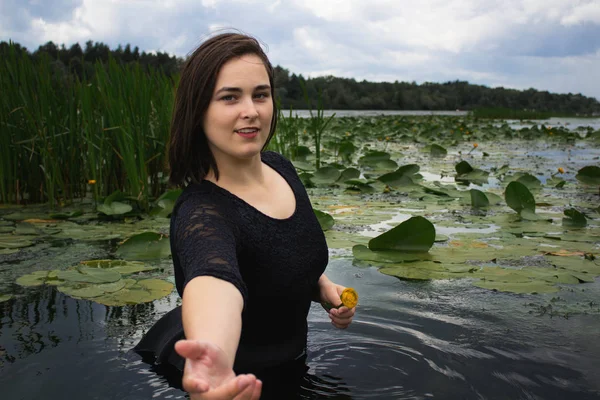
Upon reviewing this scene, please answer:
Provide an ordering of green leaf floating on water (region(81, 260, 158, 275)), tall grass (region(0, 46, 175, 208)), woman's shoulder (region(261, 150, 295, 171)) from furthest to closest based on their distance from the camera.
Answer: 1. tall grass (region(0, 46, 175, 208))
2. green leaf floating on water (region(81, 260, 158, 275))
3. woman's shoulder (region(261, 150, 295, 171))

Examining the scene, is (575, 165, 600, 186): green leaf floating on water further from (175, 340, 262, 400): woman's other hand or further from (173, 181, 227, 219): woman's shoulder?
(175, 340, 262, 400): woman's other hand

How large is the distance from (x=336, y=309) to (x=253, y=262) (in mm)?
288

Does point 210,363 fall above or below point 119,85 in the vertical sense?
below

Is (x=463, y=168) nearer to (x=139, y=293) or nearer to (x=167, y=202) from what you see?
(x=167, y=202)

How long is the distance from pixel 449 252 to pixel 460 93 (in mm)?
33729

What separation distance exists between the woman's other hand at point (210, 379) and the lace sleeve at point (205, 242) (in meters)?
0.23

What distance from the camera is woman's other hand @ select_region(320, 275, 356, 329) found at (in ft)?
4.97

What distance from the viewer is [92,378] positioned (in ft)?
5.07

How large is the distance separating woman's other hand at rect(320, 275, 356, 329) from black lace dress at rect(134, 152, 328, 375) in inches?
1.5

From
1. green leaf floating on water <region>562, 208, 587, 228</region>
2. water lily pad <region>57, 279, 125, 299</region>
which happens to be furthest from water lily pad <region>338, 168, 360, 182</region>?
water lily pad <region>57, 279, 125, 299</region>

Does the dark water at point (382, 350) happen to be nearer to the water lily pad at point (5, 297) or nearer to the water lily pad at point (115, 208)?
the water lily pad at point (5, 297)

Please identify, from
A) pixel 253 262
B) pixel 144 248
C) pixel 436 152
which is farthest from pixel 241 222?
pixel 436 152

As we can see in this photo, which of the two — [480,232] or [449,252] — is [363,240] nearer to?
[449,252]

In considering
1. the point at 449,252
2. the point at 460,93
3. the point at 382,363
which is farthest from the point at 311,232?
the point at 460,93
